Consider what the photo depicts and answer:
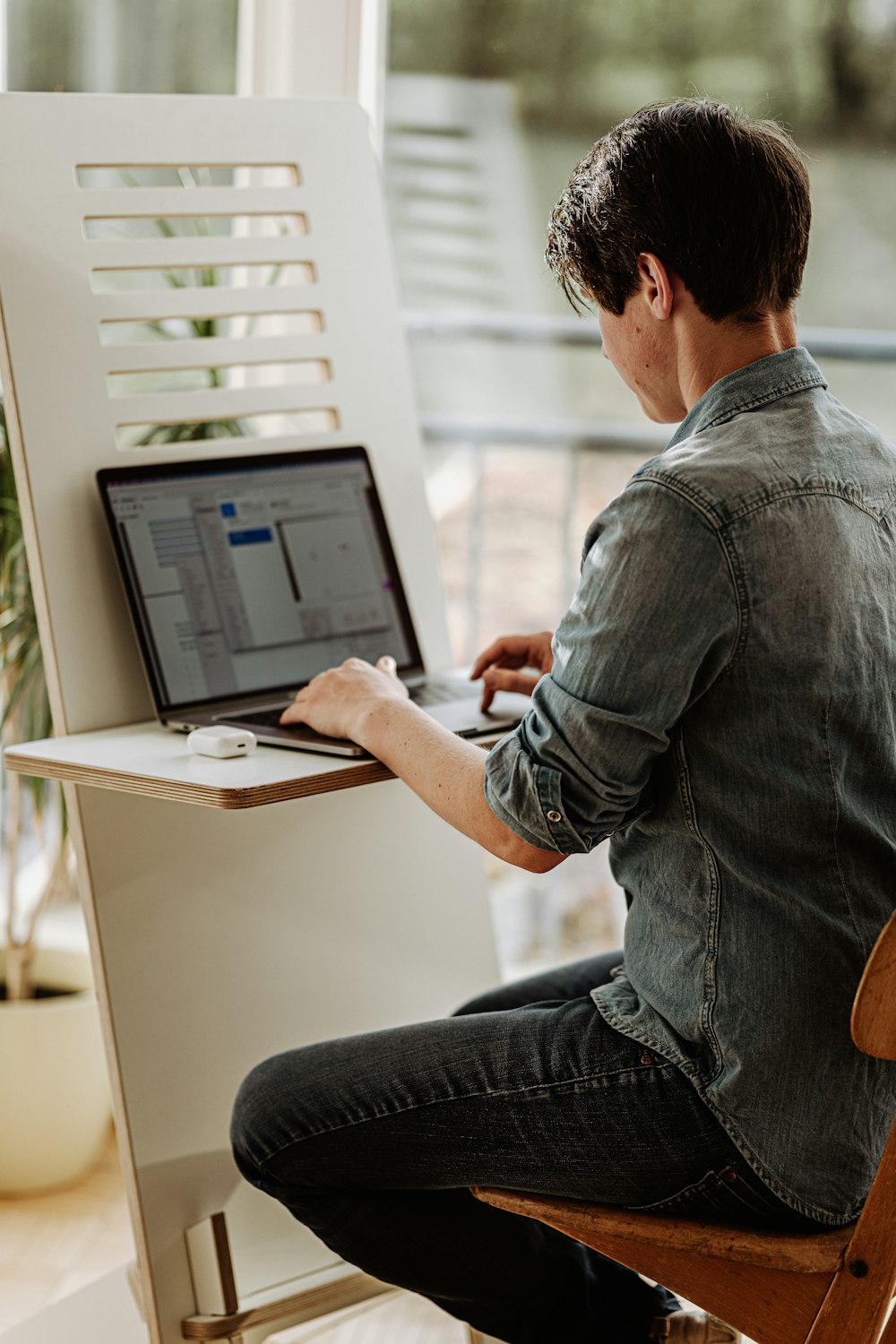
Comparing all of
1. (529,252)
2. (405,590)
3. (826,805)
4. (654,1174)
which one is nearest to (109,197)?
(405,590)

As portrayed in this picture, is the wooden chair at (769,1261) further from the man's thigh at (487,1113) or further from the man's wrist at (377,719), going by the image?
the man's wrist at (377,719)

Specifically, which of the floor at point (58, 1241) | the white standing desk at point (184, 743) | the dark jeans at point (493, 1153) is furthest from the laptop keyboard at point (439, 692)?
the floor at point (58, 1241)

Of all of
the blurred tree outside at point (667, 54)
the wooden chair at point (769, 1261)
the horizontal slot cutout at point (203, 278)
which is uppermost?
the blurred tree outside at point (667, 54)

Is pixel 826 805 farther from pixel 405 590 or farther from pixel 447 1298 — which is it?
pixel 405 590

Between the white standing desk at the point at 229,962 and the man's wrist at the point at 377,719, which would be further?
the white standing desk at the point at 229,962

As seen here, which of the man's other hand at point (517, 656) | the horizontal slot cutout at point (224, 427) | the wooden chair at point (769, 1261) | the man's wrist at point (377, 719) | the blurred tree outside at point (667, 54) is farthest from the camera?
the blurred tree outside at point (667, 54)

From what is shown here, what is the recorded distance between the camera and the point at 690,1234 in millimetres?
1040

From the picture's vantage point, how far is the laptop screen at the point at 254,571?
1444 mm

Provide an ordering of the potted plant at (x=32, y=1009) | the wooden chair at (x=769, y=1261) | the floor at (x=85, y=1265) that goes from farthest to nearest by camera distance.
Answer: the potted plant at (x=32, y=1009), the floor at (x=85, y=1265), the wooden chair at (x=769, y=1261)

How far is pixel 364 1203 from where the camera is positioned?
1183 millimetres

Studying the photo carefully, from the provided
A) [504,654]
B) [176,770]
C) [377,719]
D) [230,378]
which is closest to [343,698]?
[377,719]

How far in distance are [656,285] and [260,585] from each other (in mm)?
621

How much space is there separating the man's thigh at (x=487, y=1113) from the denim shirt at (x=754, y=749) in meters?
0.05

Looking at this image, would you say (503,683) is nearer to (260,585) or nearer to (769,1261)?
(260,585)
